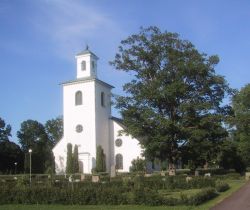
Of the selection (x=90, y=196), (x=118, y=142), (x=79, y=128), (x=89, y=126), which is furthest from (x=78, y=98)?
(x=90, y=196)

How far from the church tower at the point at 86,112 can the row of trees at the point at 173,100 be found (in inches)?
456

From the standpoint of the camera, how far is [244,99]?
2336 inches

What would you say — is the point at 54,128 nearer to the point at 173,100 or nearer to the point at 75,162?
the point at 75,162

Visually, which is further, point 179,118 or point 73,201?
point 179,118

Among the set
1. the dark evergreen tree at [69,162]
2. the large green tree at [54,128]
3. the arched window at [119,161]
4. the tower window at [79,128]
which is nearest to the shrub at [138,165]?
the arched window at [119,161]

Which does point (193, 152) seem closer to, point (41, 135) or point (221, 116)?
point (221, 116)

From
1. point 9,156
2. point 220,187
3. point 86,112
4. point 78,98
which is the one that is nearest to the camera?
point 220,187

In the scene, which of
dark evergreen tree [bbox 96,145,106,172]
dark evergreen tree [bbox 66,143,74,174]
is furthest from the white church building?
dark evergreen tree [bbox 66,143,74,174]

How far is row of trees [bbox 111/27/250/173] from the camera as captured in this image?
43.4m

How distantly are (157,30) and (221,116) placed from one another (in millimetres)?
10966

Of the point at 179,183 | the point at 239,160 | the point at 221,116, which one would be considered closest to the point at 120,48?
the point at 221,116

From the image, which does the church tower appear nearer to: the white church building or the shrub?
the white church building

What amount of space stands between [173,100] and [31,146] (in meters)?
49.9

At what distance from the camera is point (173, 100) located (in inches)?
1735
